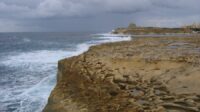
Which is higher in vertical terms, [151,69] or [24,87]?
[151,69]

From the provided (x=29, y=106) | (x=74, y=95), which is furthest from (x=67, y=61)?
(x=74, y=95)

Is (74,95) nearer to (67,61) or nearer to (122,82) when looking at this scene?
(122,82)

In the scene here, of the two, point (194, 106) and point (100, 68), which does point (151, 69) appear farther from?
point (194, 106)

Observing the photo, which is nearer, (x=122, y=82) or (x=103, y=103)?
(x=103, y=103)

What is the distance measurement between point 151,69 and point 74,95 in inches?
132

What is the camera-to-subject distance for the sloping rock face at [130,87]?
914cm

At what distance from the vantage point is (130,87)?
35.1 feet

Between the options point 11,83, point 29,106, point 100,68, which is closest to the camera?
point 100,68

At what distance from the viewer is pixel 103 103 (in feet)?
32.4

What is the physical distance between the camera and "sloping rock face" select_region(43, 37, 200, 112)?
914 cm

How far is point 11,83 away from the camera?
22828 millimetres

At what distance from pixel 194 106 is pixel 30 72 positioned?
65.6 ft

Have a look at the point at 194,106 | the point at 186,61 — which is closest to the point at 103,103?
the point at 194,106

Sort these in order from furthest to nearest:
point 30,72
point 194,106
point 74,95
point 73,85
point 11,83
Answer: point 30,72, point 11,83, point 73,85, point 74,95, point 194,106
